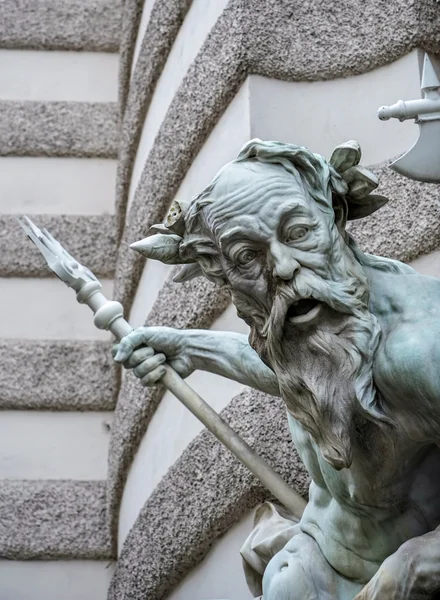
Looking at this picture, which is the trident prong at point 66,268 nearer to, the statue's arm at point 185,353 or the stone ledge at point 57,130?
the statue's arm at point 185,353

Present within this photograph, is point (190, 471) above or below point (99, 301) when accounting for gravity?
below

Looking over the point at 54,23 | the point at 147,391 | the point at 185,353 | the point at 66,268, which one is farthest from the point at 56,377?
the point at 185,353

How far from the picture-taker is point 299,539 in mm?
2729

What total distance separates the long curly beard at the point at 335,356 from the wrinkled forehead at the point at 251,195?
12cm

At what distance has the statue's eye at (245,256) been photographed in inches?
91.3

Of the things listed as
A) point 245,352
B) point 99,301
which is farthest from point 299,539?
point 99,301

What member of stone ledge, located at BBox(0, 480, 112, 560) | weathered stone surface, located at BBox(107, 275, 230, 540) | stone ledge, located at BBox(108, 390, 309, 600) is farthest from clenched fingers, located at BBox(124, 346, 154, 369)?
stone ledge, located at BBox(0, 480, 112, 560)

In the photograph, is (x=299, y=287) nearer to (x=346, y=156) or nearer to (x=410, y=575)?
(x=346, y=156)

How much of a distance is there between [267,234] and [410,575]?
1.93ft

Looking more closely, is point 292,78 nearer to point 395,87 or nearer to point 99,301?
point 395,87

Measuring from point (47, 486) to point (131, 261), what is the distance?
0.80 m

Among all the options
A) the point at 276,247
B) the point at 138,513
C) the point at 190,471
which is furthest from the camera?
the point at 138,513

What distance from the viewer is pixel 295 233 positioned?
2314 millimetres

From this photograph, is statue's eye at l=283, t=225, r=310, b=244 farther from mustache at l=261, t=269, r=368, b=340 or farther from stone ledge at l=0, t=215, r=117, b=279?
stone ledge at l=0, t=215, r=117, b=279
